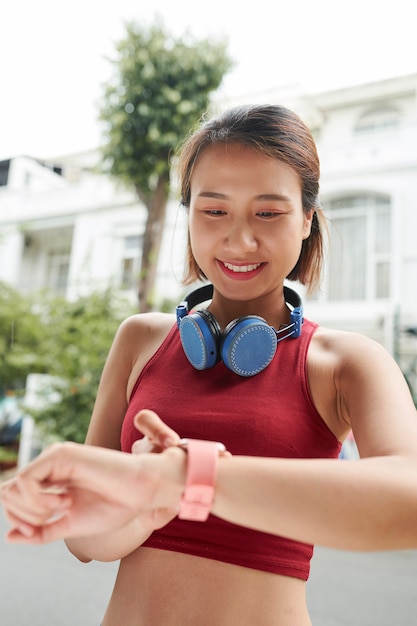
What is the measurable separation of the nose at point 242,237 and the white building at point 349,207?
333 cm

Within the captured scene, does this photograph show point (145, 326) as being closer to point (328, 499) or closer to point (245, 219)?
point (245, 219)

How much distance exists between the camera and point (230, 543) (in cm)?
66

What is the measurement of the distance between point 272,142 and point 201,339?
263mm

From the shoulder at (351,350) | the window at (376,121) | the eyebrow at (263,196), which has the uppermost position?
the window at (376,121)

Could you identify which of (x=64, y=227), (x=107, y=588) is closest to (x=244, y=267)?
(x=107, y=588)

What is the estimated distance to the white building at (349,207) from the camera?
4676 mm

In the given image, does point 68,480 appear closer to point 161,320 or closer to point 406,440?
point 406,440

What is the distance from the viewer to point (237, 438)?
0.69m

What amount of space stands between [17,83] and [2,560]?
2.58 meters

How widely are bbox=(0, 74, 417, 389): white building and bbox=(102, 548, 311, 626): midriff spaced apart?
11.2 feet

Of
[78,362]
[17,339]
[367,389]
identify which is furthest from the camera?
[17,339]

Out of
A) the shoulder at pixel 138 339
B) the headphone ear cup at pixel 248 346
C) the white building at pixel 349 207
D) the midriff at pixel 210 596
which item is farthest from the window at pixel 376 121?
the midriff at pixel 210 596

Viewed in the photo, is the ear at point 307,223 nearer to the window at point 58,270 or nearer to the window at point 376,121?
the window at point 376,121

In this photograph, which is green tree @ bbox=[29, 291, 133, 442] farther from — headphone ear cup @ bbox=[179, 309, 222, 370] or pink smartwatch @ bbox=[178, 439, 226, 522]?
pink smartwatch @ bbox=[178, 439, 226, 522]
